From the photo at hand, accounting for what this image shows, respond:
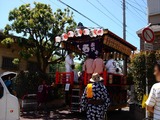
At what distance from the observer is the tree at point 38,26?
1620 cm

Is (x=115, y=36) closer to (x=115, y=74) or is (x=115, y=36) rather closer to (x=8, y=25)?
(x=115, y=74)

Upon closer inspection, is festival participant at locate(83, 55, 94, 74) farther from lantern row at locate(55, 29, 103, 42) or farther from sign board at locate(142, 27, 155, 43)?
sign board at locate(142, 27, 155, 43)

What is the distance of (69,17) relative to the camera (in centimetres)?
1730

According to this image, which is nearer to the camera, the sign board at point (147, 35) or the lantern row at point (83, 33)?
the sign board at point (147, 35)

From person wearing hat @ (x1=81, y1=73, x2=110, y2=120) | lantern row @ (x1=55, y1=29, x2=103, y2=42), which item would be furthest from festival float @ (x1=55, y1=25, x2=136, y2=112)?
person wearing hat @ (x1=81, y1=73, x2=110, y2=120)

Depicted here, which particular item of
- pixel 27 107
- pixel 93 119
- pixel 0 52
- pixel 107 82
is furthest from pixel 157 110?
pixel 0 52

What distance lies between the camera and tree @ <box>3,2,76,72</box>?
16.2m

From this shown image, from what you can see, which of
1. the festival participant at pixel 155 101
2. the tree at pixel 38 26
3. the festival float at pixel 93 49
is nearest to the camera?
the festival participant at pixel 155 101

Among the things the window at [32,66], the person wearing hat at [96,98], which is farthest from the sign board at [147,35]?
the window at [32,66]

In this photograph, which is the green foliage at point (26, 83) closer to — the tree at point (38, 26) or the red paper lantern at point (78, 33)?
the tree at point (38, 26)

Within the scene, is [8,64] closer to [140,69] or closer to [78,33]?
[78,33]

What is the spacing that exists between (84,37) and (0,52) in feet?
24.9

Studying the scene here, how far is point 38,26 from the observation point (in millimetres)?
16250

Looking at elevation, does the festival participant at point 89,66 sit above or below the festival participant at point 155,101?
above
